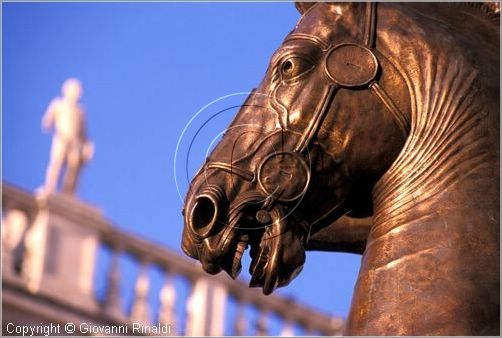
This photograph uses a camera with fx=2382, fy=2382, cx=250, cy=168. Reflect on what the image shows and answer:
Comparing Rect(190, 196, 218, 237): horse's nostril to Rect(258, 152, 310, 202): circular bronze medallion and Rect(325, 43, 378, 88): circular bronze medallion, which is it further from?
Rect(325, 43, 378, 88): circular bronze medallion

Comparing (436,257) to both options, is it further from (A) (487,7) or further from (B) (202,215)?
(A) (487,7)

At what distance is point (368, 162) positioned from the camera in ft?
22.1

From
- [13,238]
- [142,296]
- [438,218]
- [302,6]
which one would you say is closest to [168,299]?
[142,296]

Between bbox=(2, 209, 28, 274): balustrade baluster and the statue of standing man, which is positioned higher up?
the statue of standing man

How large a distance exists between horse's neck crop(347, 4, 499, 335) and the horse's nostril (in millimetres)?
458

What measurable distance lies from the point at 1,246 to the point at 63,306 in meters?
1.29

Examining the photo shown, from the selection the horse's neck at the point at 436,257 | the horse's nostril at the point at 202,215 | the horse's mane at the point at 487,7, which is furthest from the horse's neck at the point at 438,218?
the horse's nostril at the point at 202,215

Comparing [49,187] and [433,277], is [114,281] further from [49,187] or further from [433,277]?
[433,277]

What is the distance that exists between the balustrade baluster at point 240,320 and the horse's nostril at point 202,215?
22.8 meters

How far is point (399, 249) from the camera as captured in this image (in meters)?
6.61

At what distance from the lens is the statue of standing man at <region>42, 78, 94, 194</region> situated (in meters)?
32.6

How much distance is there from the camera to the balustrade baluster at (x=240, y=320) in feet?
98.6

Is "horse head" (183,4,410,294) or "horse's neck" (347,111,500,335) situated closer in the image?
"horse's neck" (347,111,500,335)

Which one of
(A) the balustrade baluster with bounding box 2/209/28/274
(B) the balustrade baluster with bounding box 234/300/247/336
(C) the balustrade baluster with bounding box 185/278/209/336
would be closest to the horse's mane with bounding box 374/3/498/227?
(A) the balustrade baluster with bounding box 2/209/28/274
